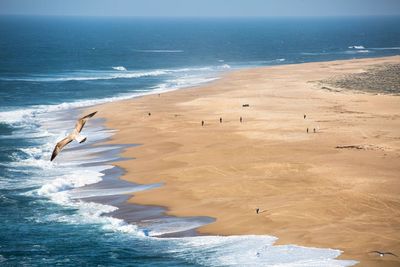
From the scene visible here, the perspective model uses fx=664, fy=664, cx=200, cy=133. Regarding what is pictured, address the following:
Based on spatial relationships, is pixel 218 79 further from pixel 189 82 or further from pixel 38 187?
pixel 38 187

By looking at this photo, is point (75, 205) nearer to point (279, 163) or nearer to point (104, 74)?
point (279, 163)

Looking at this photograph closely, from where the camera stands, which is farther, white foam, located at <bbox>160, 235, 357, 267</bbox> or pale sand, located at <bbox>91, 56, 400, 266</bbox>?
pale sand, located at <bbox>91, 56, 400, 266</bbox>

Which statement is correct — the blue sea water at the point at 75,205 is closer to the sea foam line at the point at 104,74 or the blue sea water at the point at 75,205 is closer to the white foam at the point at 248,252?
the white foam at the point at 248,252

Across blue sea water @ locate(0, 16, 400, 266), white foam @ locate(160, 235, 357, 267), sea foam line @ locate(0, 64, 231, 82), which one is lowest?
white foam @ locate(160, 235, 357, 267)

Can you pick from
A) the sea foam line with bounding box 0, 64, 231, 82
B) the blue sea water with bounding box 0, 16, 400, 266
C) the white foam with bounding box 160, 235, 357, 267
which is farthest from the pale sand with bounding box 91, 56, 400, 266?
the sea foam line with bounding box 0, 64, 231, 82

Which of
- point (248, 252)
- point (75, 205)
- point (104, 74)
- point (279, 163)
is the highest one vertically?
point (104, 74)

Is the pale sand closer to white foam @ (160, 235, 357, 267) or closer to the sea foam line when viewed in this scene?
white foam @ (160, 235, 357, 267)

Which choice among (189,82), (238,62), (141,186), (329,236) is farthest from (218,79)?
(329,236)

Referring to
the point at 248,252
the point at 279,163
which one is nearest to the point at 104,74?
the point at 279,163

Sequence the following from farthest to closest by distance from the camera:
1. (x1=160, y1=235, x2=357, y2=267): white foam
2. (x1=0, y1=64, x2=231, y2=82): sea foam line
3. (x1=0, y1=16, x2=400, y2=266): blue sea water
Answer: (x1=0, y1=64, x2=231, y2=82): sea foam line, (x1=0, y1=16, x2=400, y2=266): blue sea water, (x1=160, y1=235, x2=357, y2=267): white foam
